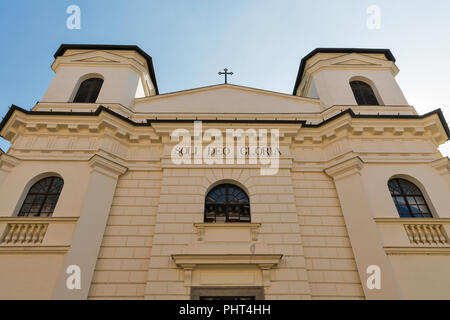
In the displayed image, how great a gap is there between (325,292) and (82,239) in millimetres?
6990

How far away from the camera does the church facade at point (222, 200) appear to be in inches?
305

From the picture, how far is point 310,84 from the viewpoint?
15.0 metres

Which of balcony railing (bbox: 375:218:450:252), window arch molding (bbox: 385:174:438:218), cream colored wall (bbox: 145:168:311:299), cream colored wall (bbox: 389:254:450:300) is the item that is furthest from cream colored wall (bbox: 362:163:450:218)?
cream colored wall (bbox: 145:168:311:299)

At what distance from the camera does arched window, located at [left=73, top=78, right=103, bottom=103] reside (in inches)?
500

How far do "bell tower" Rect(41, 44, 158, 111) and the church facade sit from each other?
5.6 inches

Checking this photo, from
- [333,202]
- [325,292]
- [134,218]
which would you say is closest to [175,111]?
[134,218]

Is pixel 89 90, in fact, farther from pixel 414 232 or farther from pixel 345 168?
pixel 414 232

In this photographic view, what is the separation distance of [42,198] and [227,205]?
610 cm

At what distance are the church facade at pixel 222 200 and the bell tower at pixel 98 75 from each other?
143 mm

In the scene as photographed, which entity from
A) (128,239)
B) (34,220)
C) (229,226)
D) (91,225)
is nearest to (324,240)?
(229,226)

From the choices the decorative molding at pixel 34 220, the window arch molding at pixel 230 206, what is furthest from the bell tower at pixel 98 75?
the window arch molding at pixel 230 206

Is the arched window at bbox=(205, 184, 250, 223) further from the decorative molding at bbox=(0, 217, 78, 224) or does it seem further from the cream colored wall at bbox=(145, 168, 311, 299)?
the decorative molding at bbox=(0, 217, 78, 224)
